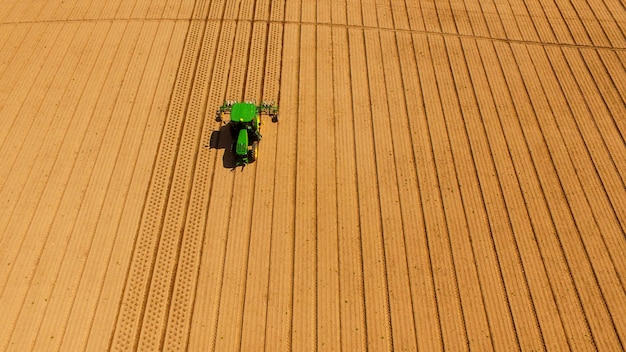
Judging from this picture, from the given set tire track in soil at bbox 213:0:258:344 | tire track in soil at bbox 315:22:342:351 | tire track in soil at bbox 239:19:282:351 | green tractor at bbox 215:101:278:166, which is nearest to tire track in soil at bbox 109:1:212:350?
tire track in soil at bbox 213:0:258:344

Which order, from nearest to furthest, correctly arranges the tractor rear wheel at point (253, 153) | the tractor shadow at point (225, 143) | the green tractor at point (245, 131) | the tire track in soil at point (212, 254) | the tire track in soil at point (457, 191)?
1. the tire track in soil at point (212, 254)
2. the tire track in soil at point (457, 191)
3. the green tractor at point (245, 131)
4. the tractor rear wheel at point (253, 153)
5. the tractor shadow at point (225, 143)

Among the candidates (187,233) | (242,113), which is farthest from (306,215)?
(242,113)

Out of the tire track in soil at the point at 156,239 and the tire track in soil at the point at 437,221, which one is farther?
the tire track in soil at the point at 437,221

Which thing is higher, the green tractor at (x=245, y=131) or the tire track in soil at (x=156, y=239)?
the green tractor at (x=245, y=131)

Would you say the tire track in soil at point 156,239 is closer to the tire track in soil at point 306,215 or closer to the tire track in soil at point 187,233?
the tire track in soil at point 187,233

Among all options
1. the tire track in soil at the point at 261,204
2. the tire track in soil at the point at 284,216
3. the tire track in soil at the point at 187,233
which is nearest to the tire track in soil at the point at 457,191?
the tire track in soil at the point at 284,216

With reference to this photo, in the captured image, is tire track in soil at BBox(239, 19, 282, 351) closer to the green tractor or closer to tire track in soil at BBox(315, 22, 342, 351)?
the green tractor

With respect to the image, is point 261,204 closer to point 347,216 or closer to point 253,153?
point 253,153
